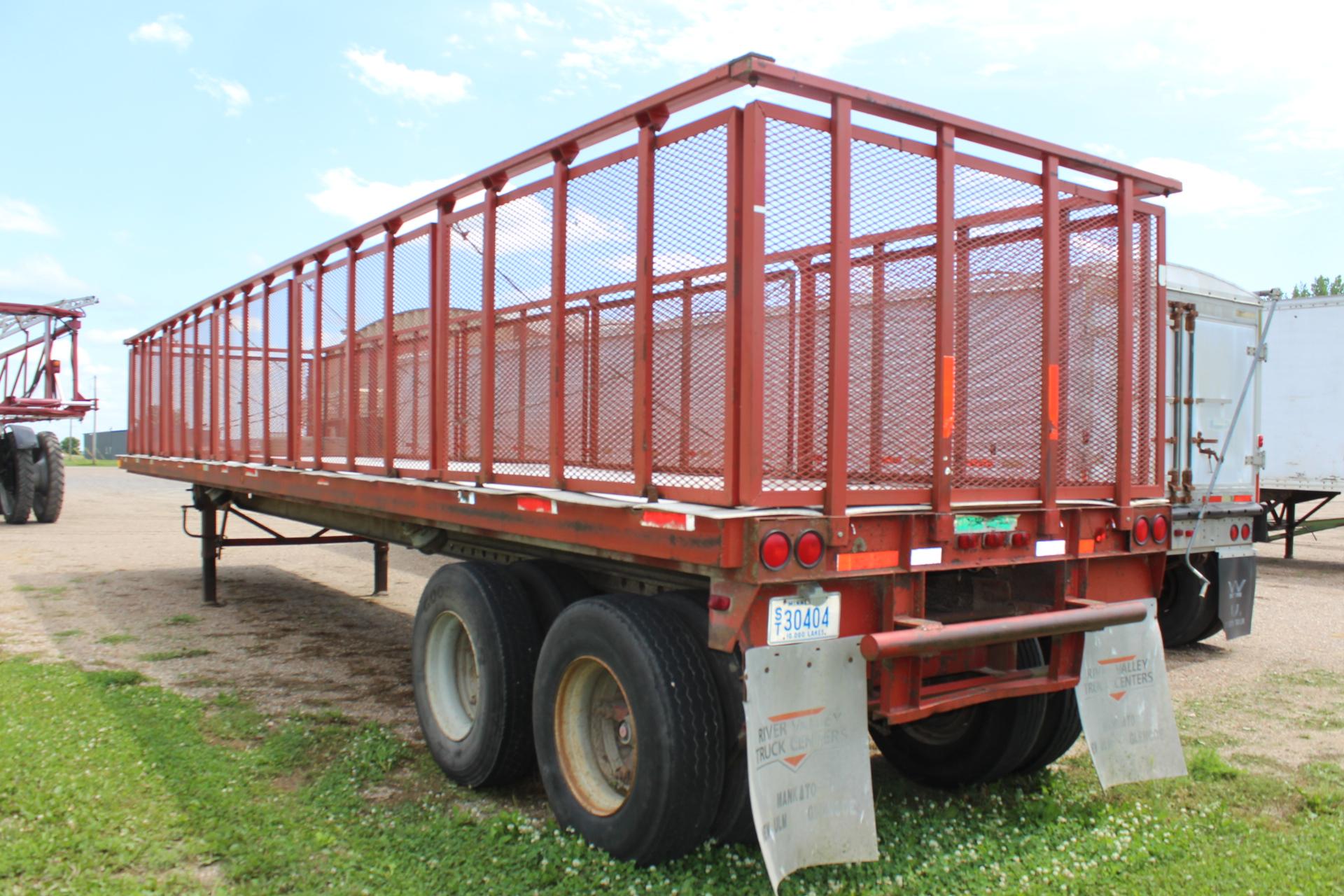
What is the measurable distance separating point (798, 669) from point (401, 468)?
2931mm

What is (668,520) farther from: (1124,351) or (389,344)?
(389,344)

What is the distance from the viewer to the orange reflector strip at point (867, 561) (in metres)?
3.47

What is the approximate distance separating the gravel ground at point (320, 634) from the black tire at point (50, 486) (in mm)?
2625

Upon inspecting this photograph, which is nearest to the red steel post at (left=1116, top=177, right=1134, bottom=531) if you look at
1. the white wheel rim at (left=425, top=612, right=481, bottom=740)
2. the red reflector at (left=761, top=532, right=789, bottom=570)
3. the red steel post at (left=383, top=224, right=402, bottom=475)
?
the red reflector at (left=761, top=532, right=789, bottom=570)

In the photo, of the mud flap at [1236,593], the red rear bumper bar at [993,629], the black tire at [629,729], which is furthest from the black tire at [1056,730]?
the mud flap at [1236,593]

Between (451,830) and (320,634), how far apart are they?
15.7 ft

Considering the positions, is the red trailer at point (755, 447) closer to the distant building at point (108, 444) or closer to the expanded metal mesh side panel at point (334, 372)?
the expanded metal mesh side panel at point (334, 372)

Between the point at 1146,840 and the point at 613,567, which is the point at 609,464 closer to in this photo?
the point at 613,567

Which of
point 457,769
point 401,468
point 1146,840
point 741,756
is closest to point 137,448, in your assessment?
point 401,468

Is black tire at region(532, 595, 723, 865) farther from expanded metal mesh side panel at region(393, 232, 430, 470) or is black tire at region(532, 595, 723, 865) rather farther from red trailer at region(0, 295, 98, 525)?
red trailer at region(0, 295, 98, 525)

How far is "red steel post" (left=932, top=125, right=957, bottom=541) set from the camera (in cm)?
379

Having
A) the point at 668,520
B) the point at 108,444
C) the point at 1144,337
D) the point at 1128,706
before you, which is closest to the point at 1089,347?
the point at 1144,337

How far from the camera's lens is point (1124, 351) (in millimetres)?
4473

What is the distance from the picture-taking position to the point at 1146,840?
4055mm
